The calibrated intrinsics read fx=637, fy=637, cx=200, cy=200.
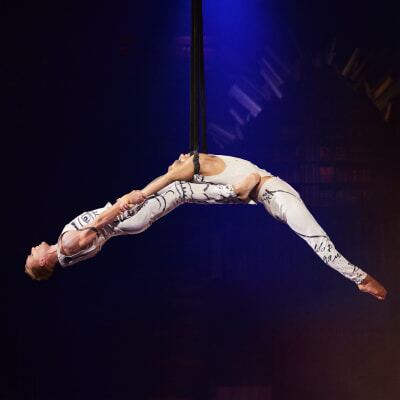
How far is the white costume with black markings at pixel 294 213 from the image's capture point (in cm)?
341

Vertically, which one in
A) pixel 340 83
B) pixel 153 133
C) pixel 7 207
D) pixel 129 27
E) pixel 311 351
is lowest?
pixel 311 351

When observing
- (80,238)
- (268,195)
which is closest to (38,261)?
(80,238)

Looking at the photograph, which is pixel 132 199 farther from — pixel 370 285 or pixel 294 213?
pixel 370 285

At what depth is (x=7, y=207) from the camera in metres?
4.36

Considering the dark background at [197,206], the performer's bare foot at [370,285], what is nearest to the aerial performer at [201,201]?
the performer's bare foot at [370,285]

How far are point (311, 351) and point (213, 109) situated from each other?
1.89 m

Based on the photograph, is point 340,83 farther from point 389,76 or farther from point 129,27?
point 129,27

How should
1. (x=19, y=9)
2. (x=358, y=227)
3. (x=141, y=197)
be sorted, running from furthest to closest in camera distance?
(x=358, y=227) → (x=19, y=9) → (x=141, y=197)

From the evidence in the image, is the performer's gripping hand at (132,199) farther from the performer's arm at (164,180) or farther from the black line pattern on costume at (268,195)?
the black line pattern on costume at (268,195)

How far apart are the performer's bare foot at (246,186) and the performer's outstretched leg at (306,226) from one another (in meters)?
0.09

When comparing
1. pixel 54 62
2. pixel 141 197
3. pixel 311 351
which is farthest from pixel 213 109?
pixel 311 351

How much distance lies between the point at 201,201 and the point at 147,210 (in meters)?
0.32

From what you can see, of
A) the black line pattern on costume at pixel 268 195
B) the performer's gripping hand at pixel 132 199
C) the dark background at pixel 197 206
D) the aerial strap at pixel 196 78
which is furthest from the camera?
the dark background at pixel 197 206

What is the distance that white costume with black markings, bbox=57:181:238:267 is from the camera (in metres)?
3.46
